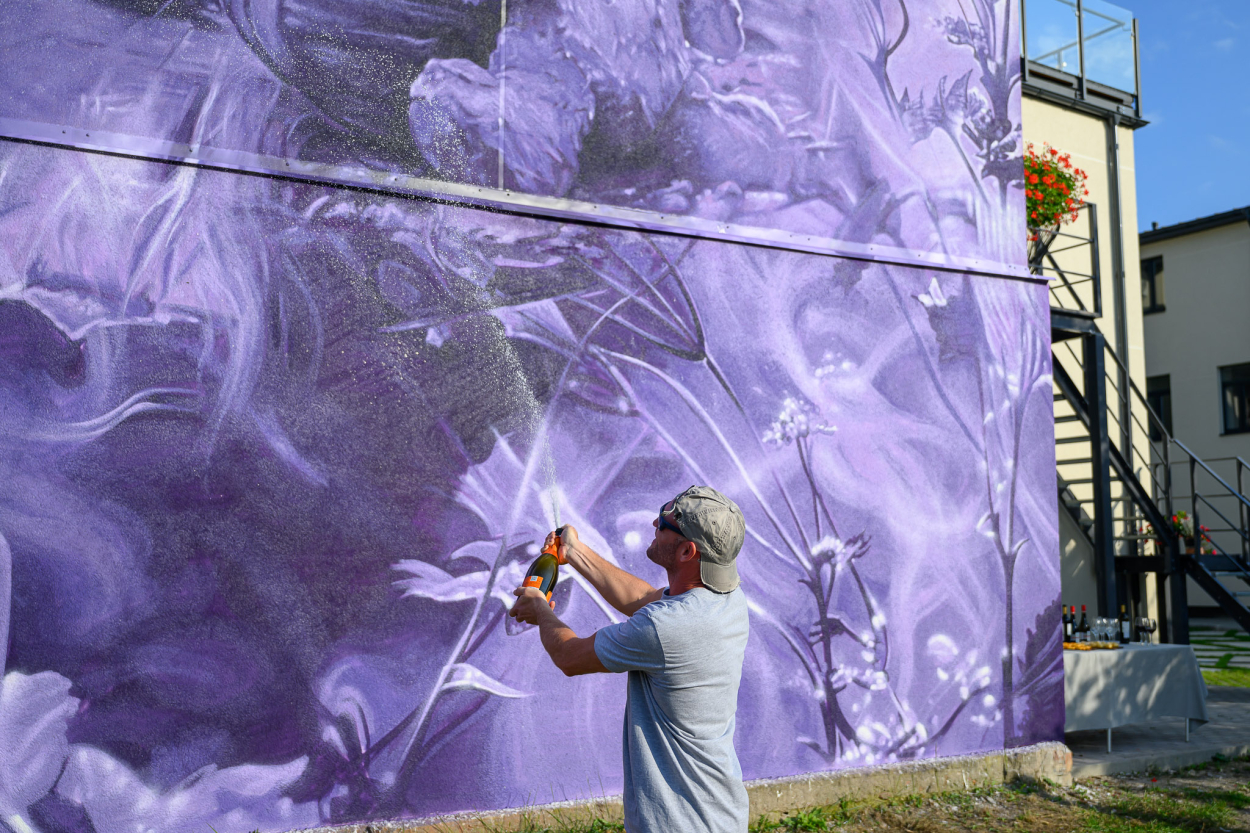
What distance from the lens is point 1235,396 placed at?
21.0 m

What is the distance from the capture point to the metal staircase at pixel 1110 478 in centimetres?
976

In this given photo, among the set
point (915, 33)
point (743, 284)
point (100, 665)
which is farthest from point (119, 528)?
point (915, 33)

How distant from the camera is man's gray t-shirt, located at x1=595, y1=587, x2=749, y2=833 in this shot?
2.49 m

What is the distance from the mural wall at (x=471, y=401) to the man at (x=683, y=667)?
80.9 inches

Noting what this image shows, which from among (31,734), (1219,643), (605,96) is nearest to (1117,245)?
(1219,643)

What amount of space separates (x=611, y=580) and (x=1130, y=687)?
5485mm

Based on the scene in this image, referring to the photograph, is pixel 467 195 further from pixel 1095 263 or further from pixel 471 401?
pixel 1095 263

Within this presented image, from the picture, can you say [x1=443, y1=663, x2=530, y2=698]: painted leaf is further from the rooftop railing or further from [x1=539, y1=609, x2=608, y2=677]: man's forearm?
the rooftop railing

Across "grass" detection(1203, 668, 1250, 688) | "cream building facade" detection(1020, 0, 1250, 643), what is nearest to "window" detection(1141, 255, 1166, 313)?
"cream building facade" detection(1020, 0, 1250, 643)

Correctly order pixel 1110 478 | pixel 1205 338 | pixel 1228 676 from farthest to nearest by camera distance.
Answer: pixel 1205 338 → pixel 1228 676 → pixel 1110 478

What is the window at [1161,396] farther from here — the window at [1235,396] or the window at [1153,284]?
the window at [1153,284]

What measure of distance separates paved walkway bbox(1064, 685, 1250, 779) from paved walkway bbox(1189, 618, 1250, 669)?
3414 mm

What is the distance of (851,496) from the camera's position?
Result: 5.66m

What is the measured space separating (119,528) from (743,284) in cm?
334
